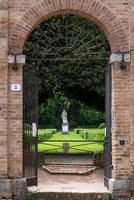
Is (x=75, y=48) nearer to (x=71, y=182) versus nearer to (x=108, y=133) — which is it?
(x=71, y=182)

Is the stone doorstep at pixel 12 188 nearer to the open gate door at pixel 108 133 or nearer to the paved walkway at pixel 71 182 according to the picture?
the paved walkway at pixel 71 182

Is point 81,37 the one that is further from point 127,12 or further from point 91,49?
point 127,12

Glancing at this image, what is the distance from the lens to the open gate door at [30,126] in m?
11.7

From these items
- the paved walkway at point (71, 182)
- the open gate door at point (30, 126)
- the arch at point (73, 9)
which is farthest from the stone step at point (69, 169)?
the arch at point (73, 9)

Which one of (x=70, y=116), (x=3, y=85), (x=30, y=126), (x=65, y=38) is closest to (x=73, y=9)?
(x=3, y=85)

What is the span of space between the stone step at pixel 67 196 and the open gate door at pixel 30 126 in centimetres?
64

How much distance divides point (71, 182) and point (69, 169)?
8.28 feet

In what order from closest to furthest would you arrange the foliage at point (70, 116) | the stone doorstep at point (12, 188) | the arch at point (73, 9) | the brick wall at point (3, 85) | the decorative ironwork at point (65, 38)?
the stone doorstep at point (12, 188) < the brick wall at point (3, 85) < the arch at point (73, 9) < the decorative ironwork at point (65, 38) < the foliage at point (70, 116)

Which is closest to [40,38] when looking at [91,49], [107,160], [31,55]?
[31,55]

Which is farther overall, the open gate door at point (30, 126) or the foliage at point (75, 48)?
the foliage at point (75, 48)

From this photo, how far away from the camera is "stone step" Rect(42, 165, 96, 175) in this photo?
606 inches

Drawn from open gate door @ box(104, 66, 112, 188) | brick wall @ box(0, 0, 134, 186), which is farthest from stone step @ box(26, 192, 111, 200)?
open gate door @ box(104, 66, 112, 188)

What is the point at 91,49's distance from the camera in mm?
18047

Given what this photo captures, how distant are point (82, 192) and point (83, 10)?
13.9ft
